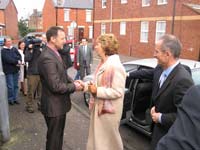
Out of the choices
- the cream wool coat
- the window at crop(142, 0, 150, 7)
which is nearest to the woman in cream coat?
the cream wool coat

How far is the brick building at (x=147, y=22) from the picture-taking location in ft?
64.3

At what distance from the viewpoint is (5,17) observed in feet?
167

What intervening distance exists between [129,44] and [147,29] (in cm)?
289

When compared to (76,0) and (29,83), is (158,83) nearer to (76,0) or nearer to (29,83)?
(29,83)

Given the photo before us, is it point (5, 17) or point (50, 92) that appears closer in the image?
point (50, 92)

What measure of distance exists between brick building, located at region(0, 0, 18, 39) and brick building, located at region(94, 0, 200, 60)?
→ 25.7 meters

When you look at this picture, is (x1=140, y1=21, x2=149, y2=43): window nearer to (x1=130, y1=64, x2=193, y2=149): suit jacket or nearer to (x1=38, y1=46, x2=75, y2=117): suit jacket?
(x1=38, y1=46, x2=75, y2=117): suit jacket

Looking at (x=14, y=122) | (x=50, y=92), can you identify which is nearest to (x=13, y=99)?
(x=14, y=122)

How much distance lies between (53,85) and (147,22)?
21375 mm

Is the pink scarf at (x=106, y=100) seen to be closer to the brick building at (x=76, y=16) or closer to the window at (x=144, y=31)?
the window at (x=144, y=31)

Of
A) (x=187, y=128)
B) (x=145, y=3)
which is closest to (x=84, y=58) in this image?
(x=187, y=128)

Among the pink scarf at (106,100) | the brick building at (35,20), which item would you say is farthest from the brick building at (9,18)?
the pink scarf at (106,100)

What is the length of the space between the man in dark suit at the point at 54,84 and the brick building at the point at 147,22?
56.1 ft

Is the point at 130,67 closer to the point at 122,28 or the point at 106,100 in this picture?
the point at 106,100
